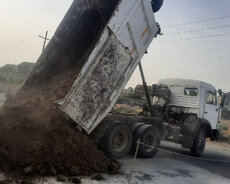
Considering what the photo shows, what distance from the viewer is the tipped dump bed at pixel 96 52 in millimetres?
5090

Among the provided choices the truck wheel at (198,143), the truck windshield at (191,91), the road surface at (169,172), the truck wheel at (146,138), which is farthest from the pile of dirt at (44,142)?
the truck windshield at (191,91)

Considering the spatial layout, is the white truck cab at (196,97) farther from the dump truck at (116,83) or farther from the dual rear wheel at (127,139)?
the dual rear wheel at (127,139)

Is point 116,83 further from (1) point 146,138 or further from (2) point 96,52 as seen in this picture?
(1) point 146,138

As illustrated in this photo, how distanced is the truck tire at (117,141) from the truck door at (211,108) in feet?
11.5

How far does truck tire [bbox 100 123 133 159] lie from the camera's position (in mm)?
6184

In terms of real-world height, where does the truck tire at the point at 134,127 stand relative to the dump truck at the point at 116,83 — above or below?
Result: below

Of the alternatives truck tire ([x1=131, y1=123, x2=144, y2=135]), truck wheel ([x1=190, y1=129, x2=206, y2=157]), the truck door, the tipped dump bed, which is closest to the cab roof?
the truck door

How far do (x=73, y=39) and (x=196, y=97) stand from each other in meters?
4.46

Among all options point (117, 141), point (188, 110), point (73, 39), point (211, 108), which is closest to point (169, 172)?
point (117, 141)

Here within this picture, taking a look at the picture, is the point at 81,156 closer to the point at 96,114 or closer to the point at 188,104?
the point at 96,114

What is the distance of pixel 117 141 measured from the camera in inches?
262

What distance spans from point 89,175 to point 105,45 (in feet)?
8.50

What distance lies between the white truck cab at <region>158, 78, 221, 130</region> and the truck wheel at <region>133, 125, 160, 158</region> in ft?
5.99

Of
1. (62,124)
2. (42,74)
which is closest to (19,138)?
(62,124)
